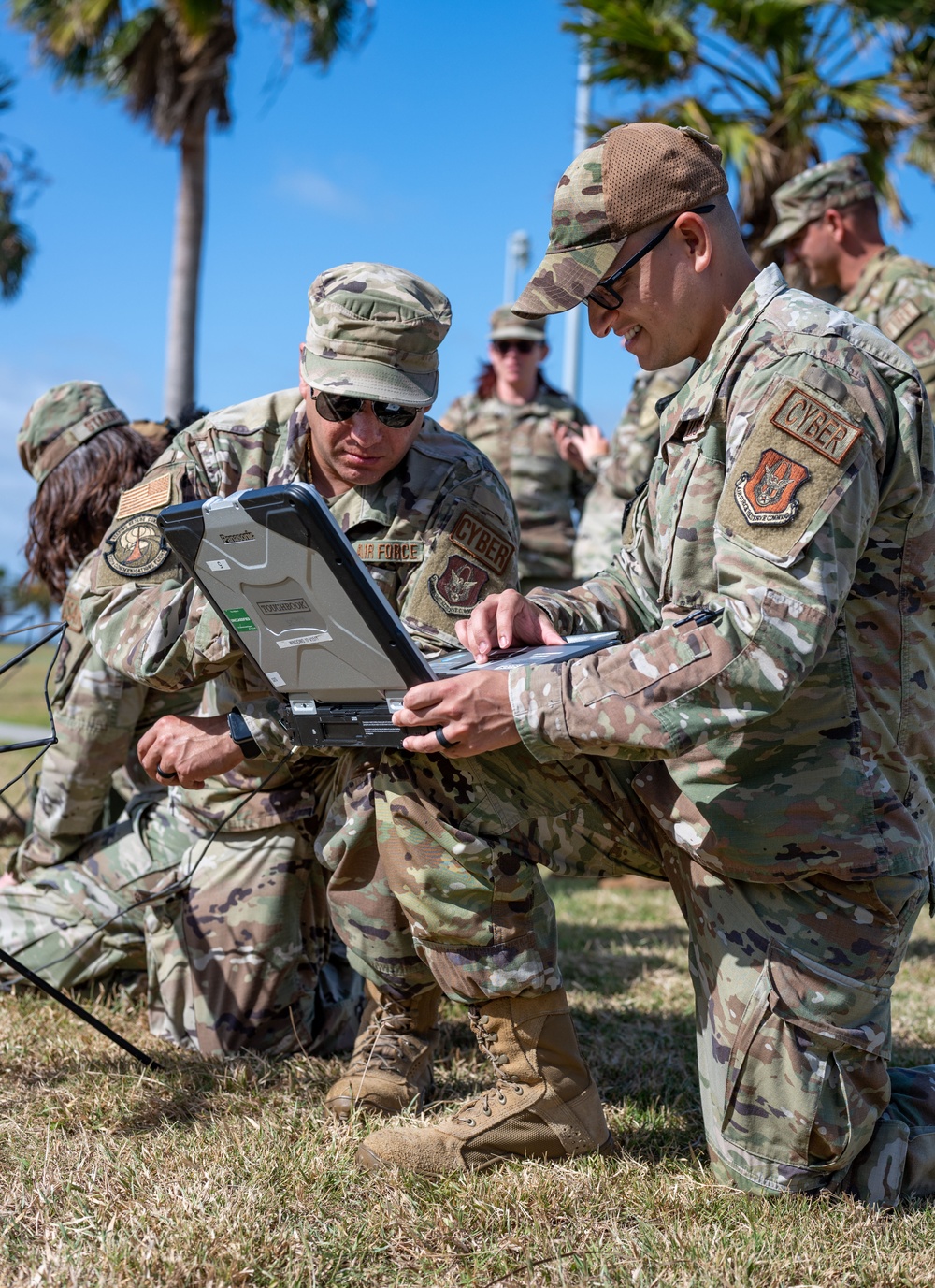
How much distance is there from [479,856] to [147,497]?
4.27 feet

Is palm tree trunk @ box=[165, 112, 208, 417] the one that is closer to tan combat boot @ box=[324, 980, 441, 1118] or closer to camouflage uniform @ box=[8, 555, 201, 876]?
camouflage uniform @ box=[8, 555, 201, 876]

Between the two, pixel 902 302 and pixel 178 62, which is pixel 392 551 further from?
pixel 178 62

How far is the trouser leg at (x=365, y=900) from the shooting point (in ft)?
8.80

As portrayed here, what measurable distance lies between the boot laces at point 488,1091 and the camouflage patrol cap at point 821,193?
4249 millimetres

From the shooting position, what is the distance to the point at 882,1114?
8.14 ft

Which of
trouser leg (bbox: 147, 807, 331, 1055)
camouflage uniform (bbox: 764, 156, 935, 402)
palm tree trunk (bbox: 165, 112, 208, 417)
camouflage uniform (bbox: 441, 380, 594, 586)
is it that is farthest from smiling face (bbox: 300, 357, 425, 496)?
palm tree trunk (bbox: 165, 112, 208, 417)

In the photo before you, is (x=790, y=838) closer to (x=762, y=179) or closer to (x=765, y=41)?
(x=762, y=179)

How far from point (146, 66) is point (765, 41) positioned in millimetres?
6561

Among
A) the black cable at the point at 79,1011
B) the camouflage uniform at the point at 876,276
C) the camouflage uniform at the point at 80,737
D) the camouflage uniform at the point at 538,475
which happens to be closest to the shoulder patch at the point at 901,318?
the camouflage uniform at the point at 876,276

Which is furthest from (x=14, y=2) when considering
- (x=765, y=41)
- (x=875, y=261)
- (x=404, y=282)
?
(x=404, y=282)

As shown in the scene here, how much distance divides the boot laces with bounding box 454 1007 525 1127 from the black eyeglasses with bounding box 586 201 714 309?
4.60 feet

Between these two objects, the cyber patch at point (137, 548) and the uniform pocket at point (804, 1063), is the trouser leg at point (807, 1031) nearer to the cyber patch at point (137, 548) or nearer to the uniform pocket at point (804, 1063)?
the uniform pocket at point (804, 1063)

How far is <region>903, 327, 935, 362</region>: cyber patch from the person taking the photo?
17.3ft

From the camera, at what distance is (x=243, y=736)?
2947 millimetres
